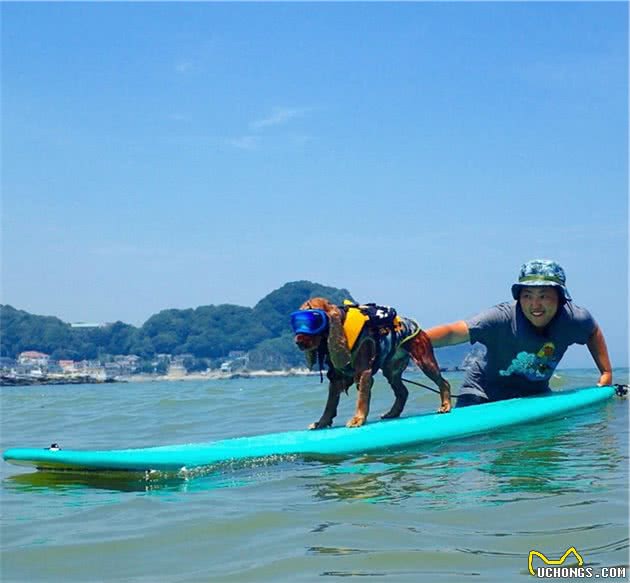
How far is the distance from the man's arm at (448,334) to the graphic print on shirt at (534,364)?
62cm

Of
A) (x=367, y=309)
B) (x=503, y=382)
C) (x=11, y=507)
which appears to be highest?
(x=367, y=309)

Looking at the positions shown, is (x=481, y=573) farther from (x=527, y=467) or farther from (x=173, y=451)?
(x=173, y=451)

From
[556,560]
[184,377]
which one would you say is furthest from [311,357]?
[184,377]

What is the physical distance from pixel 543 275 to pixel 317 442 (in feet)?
8.67

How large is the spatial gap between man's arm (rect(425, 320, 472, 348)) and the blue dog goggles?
1372mm

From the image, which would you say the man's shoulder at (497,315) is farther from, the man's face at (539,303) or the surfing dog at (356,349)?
the surfing dog at (356,349)

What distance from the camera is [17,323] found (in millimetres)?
183375

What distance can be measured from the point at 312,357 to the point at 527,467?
213 cm

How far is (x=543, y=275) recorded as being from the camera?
7.96 meters

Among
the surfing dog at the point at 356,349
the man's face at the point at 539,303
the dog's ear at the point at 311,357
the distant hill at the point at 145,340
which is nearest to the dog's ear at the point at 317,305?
the surfing dog at the point at 356,349

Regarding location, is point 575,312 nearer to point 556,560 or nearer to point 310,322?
point 310,322

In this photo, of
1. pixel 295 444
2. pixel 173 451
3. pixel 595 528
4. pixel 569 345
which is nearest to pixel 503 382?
pixel 569 345

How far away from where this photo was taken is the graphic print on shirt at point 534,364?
27.7 ft

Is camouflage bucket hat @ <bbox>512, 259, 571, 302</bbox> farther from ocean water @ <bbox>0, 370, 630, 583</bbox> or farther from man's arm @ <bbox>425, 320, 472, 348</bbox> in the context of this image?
ocean water @ <bbox>0, 370, 630, 583</bbox>
